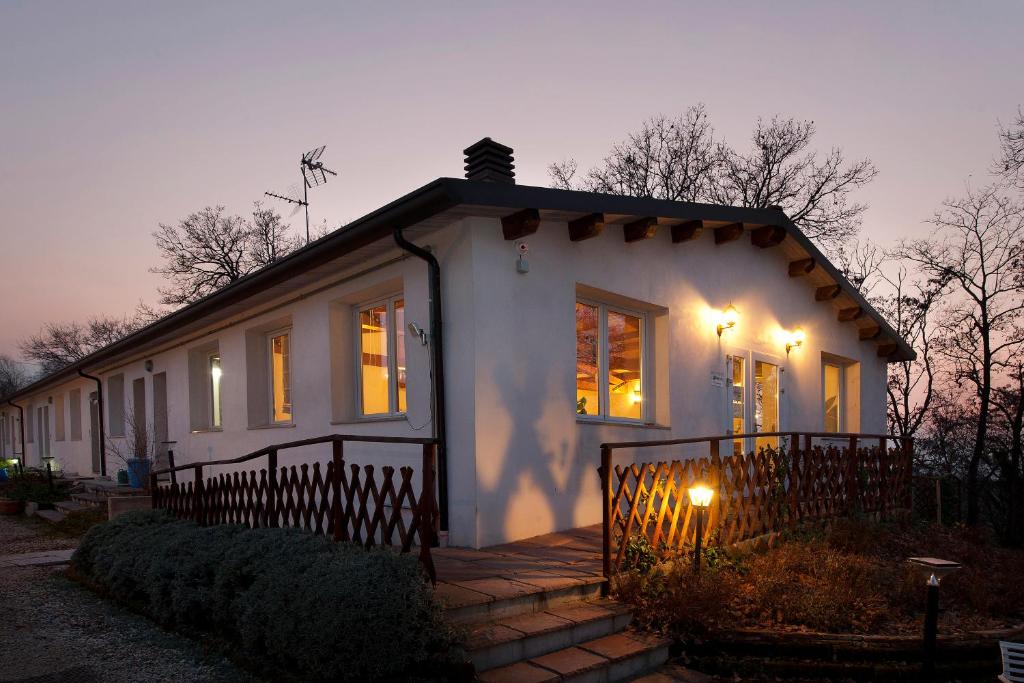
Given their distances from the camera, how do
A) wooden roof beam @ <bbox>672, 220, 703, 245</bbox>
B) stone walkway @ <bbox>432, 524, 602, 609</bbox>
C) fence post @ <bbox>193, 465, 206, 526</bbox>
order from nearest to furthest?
stone walkway @ <bbox>432, 524, 602, 609</bbox> → fence post @ <bbox>193, 465, 206, 526</bbox> → wooden roof beam @ <bbox>672, 220, 703, 245</bbox>

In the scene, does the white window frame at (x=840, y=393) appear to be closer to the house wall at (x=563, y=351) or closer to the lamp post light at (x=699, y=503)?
the house wall at (x=563, y=351)

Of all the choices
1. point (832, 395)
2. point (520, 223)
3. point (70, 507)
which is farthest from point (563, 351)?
point (70, 507)

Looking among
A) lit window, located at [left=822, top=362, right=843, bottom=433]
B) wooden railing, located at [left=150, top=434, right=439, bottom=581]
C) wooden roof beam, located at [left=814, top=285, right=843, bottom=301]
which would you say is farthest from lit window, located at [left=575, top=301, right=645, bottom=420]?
lit window, located at [left=822, top=362, right=843, bottom=433]

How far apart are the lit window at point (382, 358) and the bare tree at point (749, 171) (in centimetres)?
1590

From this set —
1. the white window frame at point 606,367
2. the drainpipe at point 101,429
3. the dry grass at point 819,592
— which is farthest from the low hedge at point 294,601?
the drainpipe at point 101,429

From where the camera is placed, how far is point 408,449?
718cm

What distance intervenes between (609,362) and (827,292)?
19.8 feet

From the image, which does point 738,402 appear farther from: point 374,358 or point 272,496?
point 272,496

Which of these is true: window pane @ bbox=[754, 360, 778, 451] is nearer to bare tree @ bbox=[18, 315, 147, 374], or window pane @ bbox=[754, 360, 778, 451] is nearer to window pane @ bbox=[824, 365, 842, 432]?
window pane @ bbox=[824, 365, 842, 432]

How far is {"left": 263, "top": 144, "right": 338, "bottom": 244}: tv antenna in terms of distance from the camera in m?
15.8

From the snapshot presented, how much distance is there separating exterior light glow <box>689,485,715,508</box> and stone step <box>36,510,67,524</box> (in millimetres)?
11501

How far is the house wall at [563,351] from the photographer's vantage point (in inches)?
256

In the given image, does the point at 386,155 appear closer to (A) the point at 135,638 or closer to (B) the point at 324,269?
(B) the point at 324,269

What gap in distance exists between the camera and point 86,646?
5.29 meters
